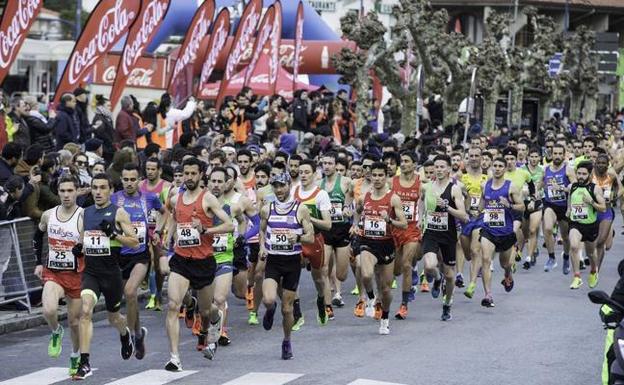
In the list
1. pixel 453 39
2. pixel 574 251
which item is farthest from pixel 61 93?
pixel 453 39

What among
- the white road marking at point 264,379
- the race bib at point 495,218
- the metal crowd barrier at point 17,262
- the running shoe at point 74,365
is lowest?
the white road marking at point 264,379

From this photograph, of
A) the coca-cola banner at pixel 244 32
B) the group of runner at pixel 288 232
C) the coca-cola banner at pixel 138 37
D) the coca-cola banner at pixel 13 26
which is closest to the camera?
the group of runner at pixel 288 232

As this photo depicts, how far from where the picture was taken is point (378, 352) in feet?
47.4

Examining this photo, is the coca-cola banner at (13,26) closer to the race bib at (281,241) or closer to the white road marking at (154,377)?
the race bib at (281,241)

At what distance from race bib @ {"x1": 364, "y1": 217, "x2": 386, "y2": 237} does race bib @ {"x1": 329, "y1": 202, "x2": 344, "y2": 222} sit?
187 centimetres

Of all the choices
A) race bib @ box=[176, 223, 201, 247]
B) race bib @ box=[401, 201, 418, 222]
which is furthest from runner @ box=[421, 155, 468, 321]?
race bib @ box=[176, 223, 201, 247]

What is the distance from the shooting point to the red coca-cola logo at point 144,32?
22312mm

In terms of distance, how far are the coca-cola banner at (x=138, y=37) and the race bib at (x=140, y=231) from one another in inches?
311

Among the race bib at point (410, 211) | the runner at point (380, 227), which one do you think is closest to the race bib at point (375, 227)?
the runner at point (380, 227)

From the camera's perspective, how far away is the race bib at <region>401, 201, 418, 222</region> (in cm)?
1745

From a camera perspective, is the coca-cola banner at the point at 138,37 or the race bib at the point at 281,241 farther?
the coca-cola banner at the point at 138,37

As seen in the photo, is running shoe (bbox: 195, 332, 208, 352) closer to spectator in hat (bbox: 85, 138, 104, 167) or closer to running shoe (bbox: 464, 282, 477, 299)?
running shoe (bbox: 464, 282, 477, 299)

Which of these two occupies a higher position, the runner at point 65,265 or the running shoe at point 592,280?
A: the runner at point 65,265

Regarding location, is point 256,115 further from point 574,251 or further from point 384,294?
point 384,294
